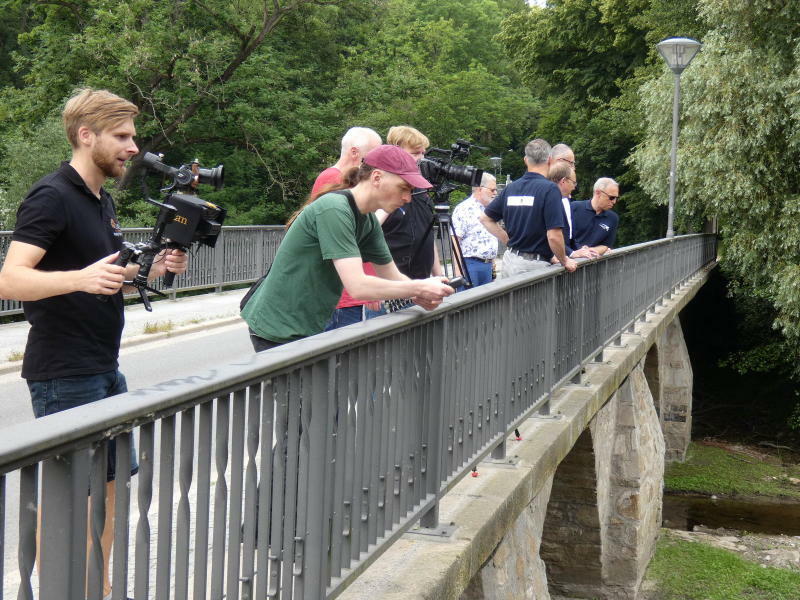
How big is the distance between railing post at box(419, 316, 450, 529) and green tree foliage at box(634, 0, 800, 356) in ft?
49.9

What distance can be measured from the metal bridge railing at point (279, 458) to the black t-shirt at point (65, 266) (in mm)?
423

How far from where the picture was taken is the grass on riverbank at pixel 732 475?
64.4 ft

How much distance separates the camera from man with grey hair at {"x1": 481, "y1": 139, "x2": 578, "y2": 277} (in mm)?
6422

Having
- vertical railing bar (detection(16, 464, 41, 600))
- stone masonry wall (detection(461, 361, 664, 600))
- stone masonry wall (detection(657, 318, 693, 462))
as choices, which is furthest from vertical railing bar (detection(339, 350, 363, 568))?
stone masonry wall (detection(657, 318, 693, 462))

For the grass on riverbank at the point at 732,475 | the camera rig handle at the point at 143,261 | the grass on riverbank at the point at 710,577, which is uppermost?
the camera rig handle at the point at 143,261

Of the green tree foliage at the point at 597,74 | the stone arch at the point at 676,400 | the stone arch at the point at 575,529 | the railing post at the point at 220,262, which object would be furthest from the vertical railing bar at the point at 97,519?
the green tree foliage at the point at 597,74

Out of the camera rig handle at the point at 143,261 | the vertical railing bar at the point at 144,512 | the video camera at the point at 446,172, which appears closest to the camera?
the vertical railing bar at the point at 144,512

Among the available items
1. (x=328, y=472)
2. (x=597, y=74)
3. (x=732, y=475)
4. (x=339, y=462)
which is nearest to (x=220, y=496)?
(x=328, y=472)

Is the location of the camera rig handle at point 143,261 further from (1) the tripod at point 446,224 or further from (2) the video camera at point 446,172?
(1) the tripod at point 446,224

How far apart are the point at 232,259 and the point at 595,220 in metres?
9.36

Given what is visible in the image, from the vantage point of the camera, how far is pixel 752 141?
18.8 meters

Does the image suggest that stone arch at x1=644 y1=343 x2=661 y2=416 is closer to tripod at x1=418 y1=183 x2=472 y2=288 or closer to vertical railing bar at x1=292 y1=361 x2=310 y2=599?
tripod at x1=418 y1=183 x2=472 y2=288

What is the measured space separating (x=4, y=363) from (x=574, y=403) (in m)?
5.74

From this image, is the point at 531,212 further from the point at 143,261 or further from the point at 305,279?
the point at 143,261
